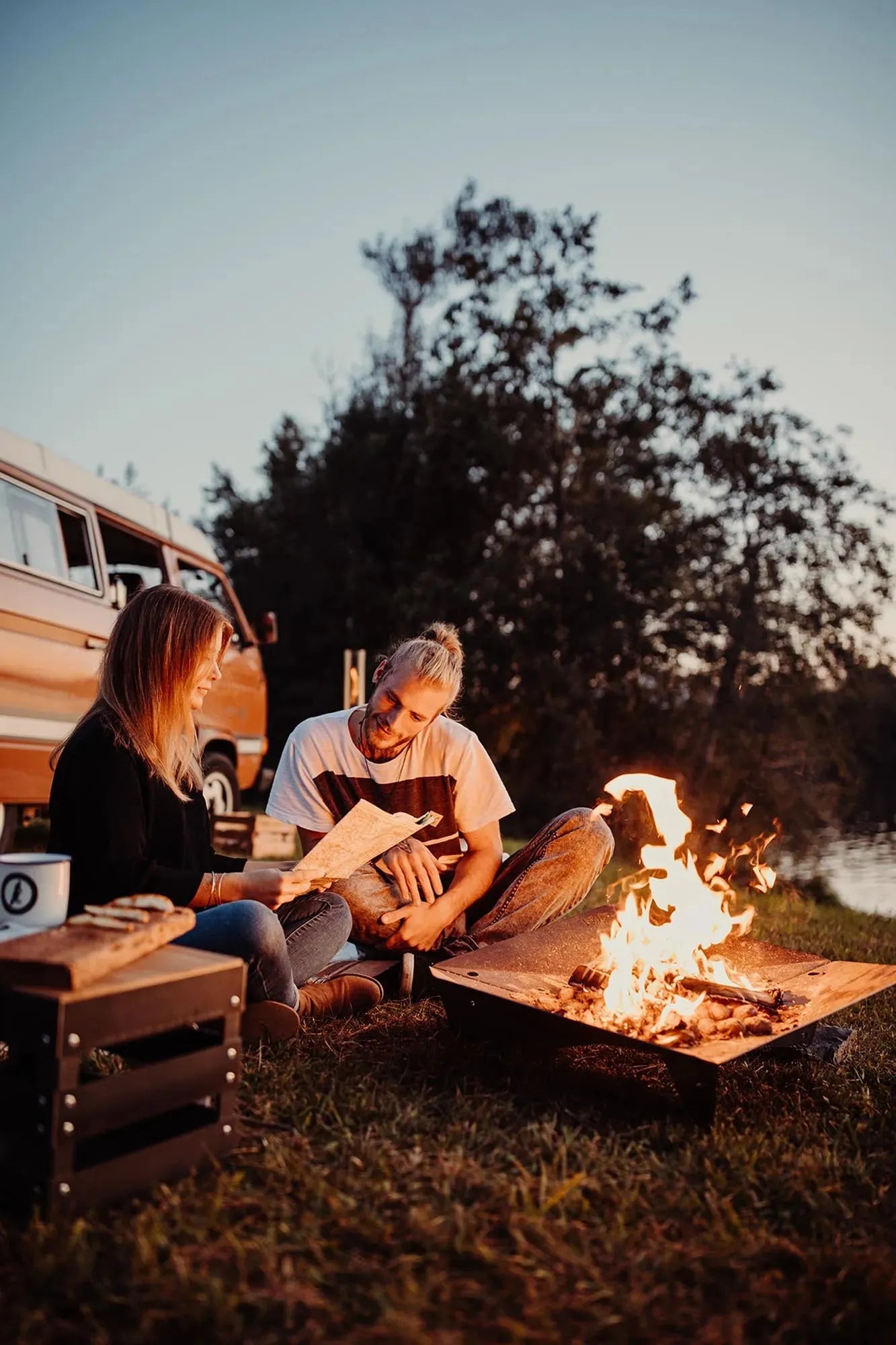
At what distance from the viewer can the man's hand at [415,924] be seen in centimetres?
328

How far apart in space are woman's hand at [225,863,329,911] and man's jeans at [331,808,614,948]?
798 mm

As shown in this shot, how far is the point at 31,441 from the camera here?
513 cm

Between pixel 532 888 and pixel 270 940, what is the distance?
1.25m

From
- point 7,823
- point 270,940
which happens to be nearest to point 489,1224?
point 270,940

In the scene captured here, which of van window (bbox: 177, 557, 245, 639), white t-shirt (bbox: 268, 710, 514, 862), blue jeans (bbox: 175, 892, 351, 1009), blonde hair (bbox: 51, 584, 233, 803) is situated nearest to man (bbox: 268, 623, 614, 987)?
white t-shirt (bbox: 268, 710, 514, 862)

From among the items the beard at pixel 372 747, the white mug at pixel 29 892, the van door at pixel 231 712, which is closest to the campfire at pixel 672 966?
the beard at pixel 372 747

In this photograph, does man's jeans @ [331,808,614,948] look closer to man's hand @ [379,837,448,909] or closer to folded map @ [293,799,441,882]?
man's hand @ [379,837,448,909]

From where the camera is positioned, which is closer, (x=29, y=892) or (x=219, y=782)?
(x=29, y=892)

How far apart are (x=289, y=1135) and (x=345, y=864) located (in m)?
0.74

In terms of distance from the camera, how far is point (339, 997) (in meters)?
3.04

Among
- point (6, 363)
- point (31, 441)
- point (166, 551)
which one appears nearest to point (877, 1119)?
point (31, 441)

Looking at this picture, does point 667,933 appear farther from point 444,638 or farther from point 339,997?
point 444,638

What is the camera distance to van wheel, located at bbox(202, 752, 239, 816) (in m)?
6.97

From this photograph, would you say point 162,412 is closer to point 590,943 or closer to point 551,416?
point 551,416
